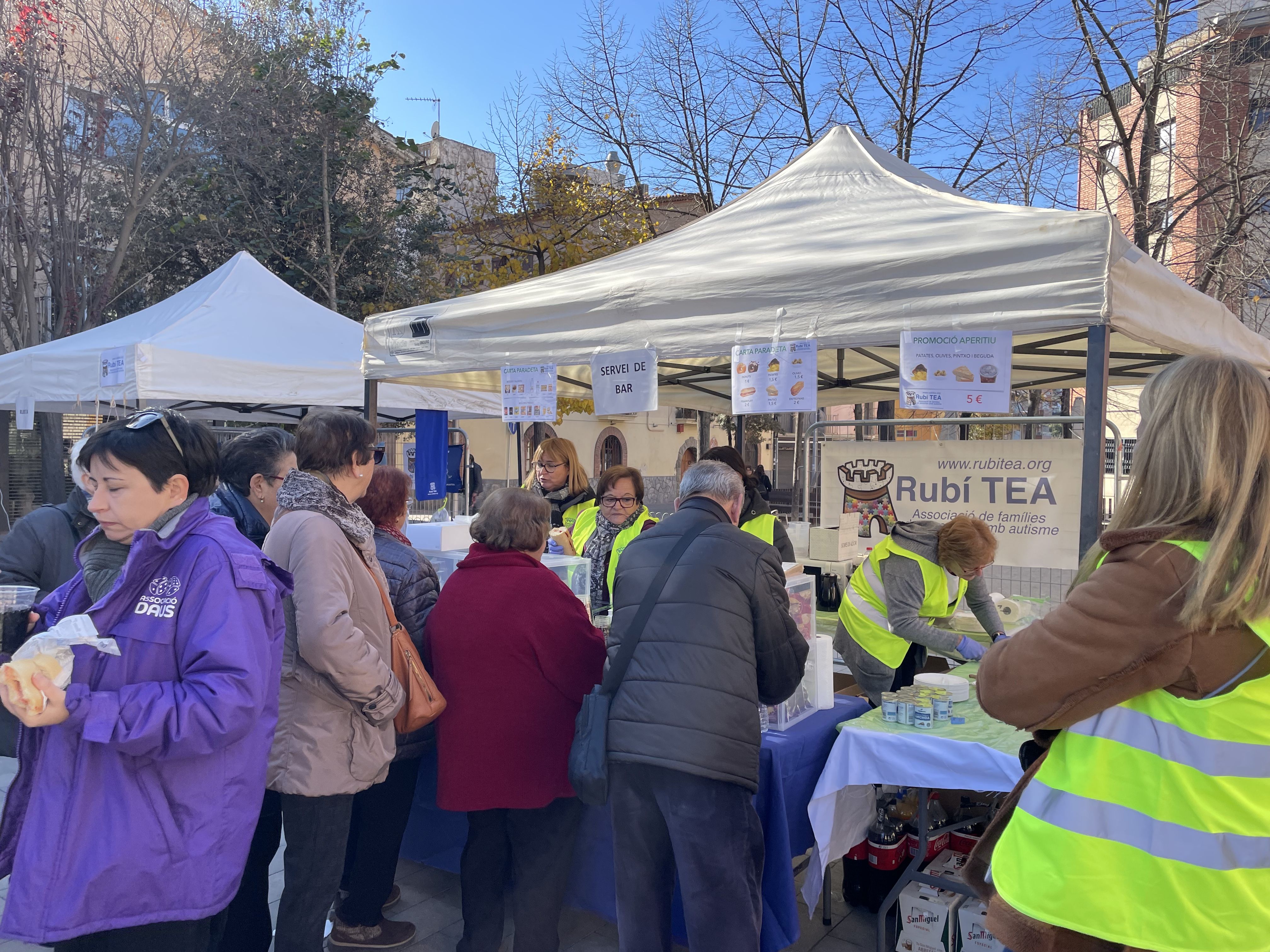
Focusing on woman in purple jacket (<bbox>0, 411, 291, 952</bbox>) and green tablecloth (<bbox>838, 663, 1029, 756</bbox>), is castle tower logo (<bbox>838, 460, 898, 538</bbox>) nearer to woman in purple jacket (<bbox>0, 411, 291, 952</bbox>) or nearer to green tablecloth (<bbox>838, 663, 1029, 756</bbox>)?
green tablecloth (<bbox>838, 663, 1029, 756</bbox>)

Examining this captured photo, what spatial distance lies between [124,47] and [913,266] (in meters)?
14.7

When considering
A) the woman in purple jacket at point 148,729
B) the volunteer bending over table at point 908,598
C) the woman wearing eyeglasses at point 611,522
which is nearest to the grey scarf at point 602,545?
the woman wearing eyeglasses at point 611,522

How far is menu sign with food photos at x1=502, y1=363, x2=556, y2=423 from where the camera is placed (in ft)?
13.2

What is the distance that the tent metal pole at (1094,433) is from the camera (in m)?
2.80

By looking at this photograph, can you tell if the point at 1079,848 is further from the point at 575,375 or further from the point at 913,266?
the point at 575,375

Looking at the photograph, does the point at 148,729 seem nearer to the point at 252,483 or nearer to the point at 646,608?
the point at 646,608

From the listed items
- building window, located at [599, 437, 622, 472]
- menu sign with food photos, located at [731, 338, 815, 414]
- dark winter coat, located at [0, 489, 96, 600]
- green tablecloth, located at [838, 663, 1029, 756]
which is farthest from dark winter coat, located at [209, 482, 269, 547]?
building window, located at [599, 437, 622, 472]

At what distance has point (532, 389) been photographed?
4074mm

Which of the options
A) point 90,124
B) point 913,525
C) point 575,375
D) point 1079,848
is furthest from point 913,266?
point 90,124

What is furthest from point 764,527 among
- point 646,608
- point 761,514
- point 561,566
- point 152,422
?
point 152,422

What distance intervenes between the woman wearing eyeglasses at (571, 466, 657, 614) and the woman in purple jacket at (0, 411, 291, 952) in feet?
8.86

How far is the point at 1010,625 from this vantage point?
4883mm

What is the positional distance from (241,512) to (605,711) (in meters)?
1.47

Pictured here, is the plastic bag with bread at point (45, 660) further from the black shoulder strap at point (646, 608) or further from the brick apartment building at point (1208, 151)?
the brick apartment building at point (1208, 151)
